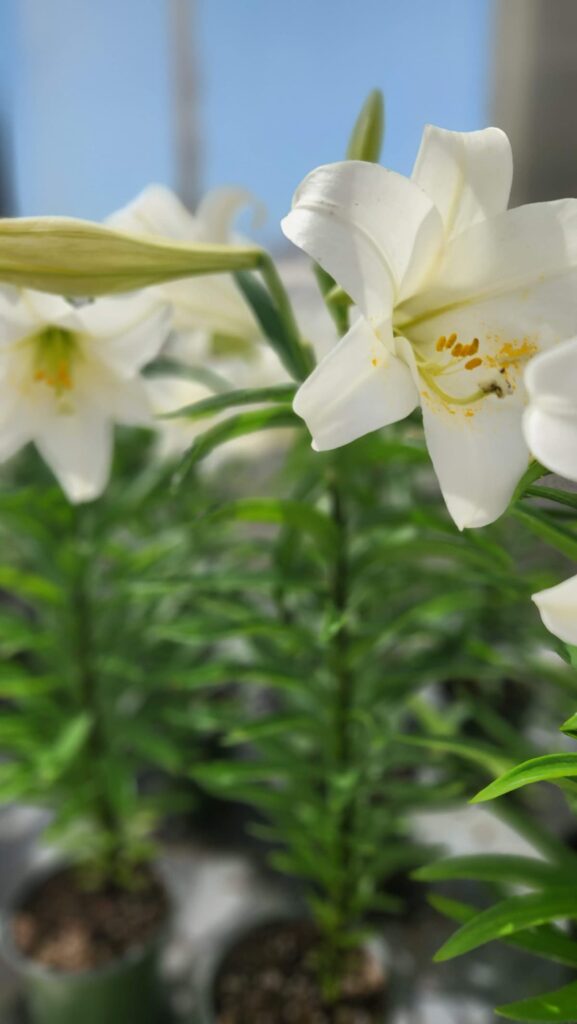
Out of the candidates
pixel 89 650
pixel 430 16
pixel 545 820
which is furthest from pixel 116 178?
pixel 545 820

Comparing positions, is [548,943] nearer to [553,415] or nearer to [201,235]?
[553,415]

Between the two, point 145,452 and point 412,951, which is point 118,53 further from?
point 412,951

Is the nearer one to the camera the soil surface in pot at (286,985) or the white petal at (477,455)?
the white petal at (477,455)

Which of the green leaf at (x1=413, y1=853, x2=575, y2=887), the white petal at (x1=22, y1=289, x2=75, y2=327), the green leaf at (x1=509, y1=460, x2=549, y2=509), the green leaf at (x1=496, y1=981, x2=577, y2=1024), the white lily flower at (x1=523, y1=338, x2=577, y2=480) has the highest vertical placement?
the white lily flower at (x1=523, y1=338, x2=577, y2=480)

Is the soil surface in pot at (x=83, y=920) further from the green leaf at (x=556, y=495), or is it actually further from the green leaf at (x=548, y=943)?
the green leaf at (x=556, y=495)

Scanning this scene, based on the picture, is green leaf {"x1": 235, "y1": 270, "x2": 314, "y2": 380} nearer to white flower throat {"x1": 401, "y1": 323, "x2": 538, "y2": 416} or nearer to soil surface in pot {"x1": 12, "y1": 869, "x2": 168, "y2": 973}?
white flower throat {"x1": 401, "y1": 323, "x2": 538, "y2": 416}

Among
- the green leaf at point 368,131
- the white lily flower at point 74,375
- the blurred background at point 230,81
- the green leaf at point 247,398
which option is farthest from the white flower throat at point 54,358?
the blurred background at point 230,81

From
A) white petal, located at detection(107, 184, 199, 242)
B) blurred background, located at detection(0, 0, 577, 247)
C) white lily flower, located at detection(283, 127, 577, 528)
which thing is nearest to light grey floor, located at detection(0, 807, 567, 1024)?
white lily flower, located at detection(283, 127, 577, 528)
